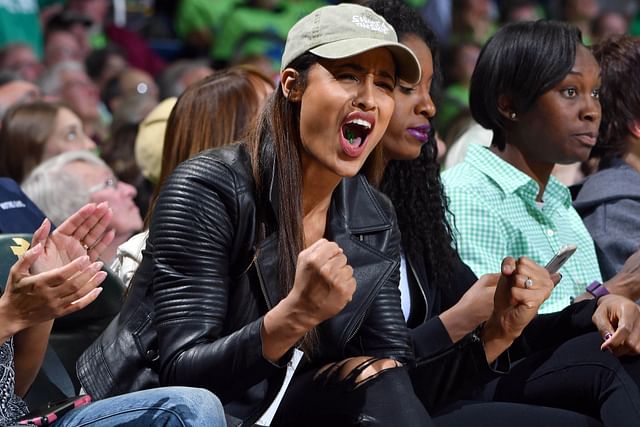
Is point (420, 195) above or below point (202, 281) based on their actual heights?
below

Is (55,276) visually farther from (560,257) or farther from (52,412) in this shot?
(560,257)

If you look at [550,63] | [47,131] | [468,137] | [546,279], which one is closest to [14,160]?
[47,131]

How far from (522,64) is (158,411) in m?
1.85

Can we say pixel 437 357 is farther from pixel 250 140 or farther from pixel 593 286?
pixel 250 140

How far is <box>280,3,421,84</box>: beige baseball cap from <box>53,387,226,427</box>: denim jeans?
80 centimetres

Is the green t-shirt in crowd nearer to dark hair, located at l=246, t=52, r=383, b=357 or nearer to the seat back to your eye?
the seat back

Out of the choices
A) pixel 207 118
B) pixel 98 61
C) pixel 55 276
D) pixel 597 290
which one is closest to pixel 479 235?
pixel 597 290

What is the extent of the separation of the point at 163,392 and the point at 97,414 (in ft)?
0.47

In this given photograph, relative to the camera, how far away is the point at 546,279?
2.93 m

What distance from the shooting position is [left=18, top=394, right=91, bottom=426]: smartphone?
2.36 meters

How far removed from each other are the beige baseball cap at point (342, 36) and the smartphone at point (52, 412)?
0.88m

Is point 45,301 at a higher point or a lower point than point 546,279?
higher

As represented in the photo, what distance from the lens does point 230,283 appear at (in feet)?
8.65

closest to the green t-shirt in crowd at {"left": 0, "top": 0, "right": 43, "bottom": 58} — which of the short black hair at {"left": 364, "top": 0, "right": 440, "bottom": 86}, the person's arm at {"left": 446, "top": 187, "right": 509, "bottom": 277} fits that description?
the short black hair at {"left": 364, "top": 0, "right": 440, "bottom": 86}
